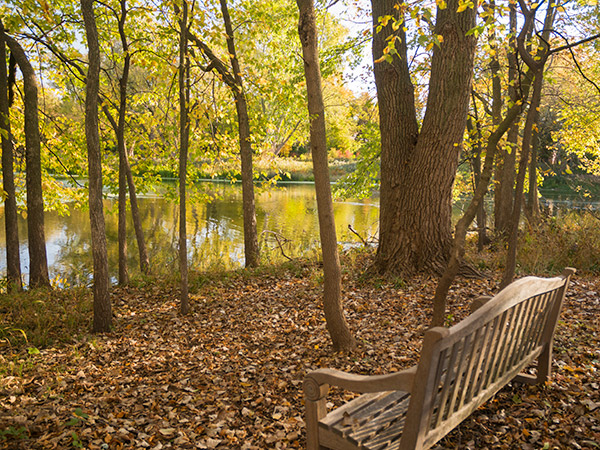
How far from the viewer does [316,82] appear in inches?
164

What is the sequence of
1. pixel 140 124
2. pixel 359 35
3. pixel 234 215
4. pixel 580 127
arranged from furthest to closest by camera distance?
pixel 234 215 → pixel 580 127 → pixel 140 124 → pixel 359 35

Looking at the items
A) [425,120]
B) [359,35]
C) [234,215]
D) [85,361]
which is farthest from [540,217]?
[234,215]

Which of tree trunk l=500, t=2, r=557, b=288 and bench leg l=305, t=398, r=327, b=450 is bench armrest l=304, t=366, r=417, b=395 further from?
tree trunk l=500, t=2, r=557, b=288

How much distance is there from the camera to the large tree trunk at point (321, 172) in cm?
400

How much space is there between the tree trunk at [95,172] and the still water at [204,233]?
4096mm

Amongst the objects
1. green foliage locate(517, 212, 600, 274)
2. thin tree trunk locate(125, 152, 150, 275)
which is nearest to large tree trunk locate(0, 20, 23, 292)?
thin tree trunk locate(125, 152, 150, 275)

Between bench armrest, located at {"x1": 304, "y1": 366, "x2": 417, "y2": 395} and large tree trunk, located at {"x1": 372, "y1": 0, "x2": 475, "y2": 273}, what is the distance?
457cm

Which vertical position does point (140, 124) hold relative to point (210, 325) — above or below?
above

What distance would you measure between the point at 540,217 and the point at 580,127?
3.60 m

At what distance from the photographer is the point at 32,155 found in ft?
26.1

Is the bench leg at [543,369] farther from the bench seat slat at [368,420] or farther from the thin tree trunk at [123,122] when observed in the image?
the thin tree trunk at [123,122]

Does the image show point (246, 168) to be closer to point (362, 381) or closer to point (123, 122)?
point (123, 122)

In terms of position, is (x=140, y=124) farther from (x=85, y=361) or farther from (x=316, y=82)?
(x=316, y=82)

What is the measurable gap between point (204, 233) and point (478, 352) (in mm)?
14847
